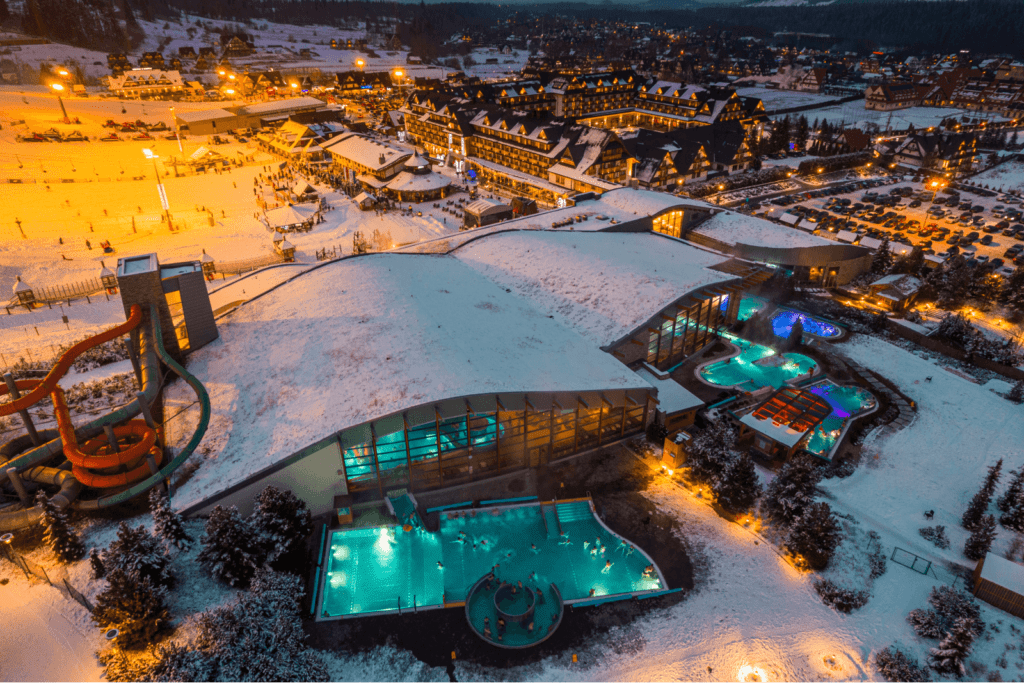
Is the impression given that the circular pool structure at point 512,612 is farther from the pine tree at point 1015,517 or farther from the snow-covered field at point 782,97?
the snow-covered field at point 782,97

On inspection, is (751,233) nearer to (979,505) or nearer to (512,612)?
(979,505)

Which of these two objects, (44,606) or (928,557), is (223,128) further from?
(928,557)

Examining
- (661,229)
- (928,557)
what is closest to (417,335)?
(928,557)

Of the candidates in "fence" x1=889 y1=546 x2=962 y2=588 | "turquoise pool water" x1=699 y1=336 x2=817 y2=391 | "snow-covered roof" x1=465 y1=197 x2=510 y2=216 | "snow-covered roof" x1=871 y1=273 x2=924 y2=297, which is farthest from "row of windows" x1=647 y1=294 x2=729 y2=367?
"snow-covered roof" x1=465 y1=197 x2=510 y2=216

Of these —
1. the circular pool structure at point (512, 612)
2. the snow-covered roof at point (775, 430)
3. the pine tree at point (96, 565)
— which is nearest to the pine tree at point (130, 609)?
the pine tree at point (96, 565)

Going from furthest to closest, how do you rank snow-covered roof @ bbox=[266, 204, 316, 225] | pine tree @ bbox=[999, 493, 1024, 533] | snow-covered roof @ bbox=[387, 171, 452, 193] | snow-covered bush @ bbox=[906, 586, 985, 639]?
snow-covered roof @ bbox=[387, 171, 452, 193]
snow-covered roof @ bbox=[266, 204, 316, 225]
pine tree @ bbox=[999, 493, 1024, 533]
snow-covered bush @ bbox=[906, 586, 985, 639]

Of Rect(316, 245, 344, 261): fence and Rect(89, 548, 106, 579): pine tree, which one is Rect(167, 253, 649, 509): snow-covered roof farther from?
Rect(316, 245, 344, 261): fence

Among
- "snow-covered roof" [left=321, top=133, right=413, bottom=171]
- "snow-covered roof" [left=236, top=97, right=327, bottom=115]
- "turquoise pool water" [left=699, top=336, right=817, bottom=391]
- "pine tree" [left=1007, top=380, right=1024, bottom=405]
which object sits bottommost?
"turquoise pool water" [left=699, top=336, right=817, bottom=391]
